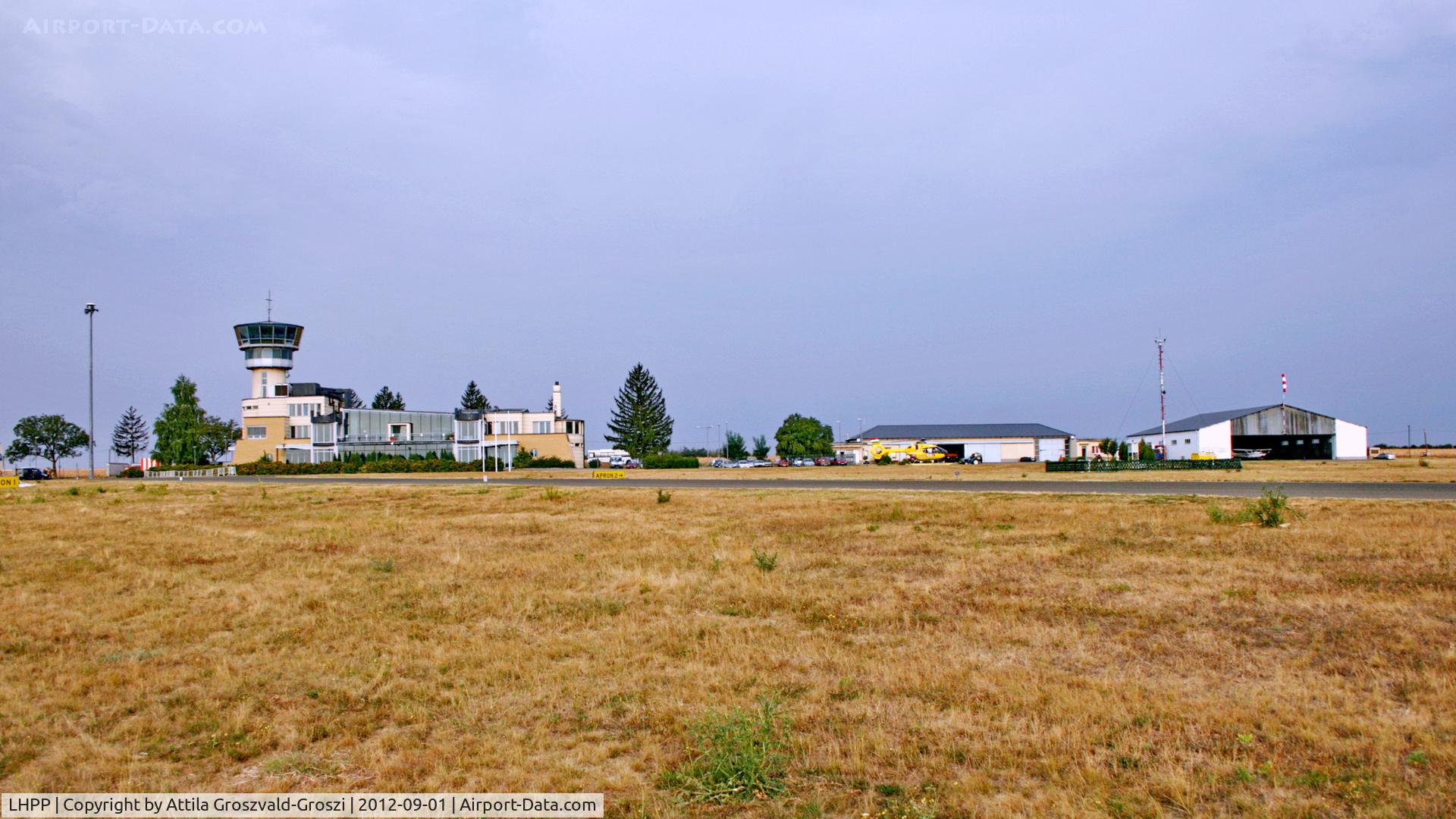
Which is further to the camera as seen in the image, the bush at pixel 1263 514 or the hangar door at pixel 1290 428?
the hangar door at pixel 1290 428

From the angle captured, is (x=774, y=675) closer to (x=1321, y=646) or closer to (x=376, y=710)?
(x=376, y=710)

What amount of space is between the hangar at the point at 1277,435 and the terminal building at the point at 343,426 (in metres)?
67.7

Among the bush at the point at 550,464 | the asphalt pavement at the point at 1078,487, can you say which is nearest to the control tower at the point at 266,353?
the bush at the point at 550,464

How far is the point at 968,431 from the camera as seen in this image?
124 m

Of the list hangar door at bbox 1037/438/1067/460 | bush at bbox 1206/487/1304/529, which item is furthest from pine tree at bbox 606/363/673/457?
bush at bbox 1206/487/1304/529

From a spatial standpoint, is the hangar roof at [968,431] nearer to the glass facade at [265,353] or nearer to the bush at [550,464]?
the bush at [550,464]

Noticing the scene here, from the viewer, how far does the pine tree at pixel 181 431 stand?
96.4m

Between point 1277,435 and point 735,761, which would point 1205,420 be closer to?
point 1277,435

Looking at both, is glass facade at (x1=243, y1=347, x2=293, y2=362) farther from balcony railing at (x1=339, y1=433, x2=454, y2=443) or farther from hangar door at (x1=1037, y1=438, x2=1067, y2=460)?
hangar door at (x1=1037, y1=438, x2=1067, y2=460)

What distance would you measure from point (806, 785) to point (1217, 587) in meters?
9.86

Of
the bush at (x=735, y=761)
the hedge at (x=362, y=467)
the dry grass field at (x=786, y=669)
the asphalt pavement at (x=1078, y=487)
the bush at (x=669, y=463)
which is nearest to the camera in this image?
the bush at (x=735, y=761)

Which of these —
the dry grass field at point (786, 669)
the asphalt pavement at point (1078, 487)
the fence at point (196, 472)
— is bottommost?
the dry grass field at point (786, 669)

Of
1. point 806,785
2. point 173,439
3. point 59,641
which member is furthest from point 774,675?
point 173,439

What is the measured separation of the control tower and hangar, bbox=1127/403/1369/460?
329 feet
